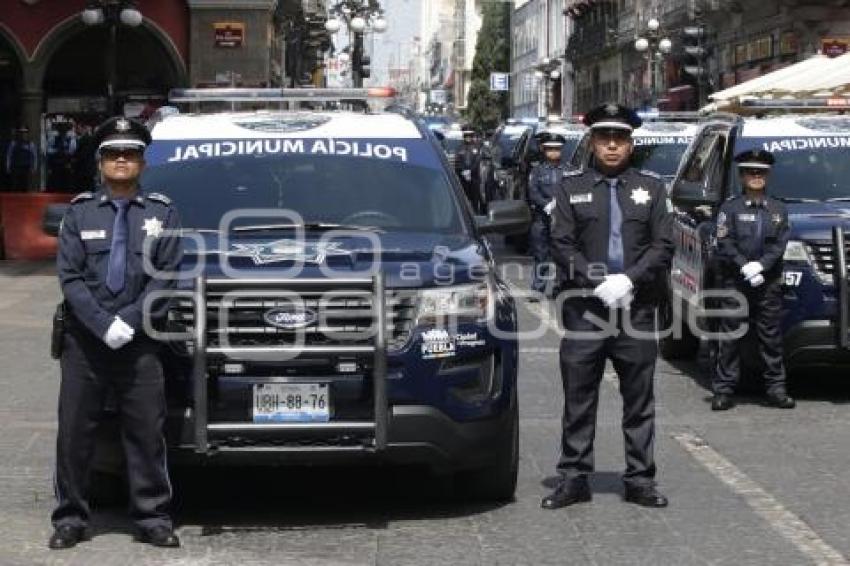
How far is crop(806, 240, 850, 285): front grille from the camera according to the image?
1098 cm

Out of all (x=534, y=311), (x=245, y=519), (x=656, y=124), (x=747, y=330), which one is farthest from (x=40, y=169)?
(x=245, y=519)

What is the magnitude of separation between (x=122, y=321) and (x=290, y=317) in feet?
2.36

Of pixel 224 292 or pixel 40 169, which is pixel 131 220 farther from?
pixel 40 169

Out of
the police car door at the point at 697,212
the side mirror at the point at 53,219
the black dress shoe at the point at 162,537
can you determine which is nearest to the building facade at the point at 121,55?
the police car door at the point at 697,212

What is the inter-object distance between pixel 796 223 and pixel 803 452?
2318 millimetres

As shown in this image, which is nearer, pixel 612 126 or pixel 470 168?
pixel 612 126

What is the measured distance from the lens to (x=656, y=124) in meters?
20.9

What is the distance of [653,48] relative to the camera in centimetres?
5406

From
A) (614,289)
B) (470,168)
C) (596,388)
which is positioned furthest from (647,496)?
(470,168)

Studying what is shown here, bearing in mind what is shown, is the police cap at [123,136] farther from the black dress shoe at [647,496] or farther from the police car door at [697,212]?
Result: the police car door at [697,212]

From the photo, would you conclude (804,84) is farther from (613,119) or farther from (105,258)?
(105,258)

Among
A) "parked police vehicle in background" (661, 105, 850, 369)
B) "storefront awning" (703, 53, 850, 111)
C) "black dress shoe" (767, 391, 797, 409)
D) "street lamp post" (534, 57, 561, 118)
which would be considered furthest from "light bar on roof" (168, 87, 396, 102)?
"street lamp post" (534, 57, 561, 118)

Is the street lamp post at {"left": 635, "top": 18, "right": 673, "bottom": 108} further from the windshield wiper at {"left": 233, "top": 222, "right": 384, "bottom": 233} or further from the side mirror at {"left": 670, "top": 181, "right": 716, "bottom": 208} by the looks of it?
the windshield wiper at {"left": 233, "top": 222, "right": 384, "bottom": 233}

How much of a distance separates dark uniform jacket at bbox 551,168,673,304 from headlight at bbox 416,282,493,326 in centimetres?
60
